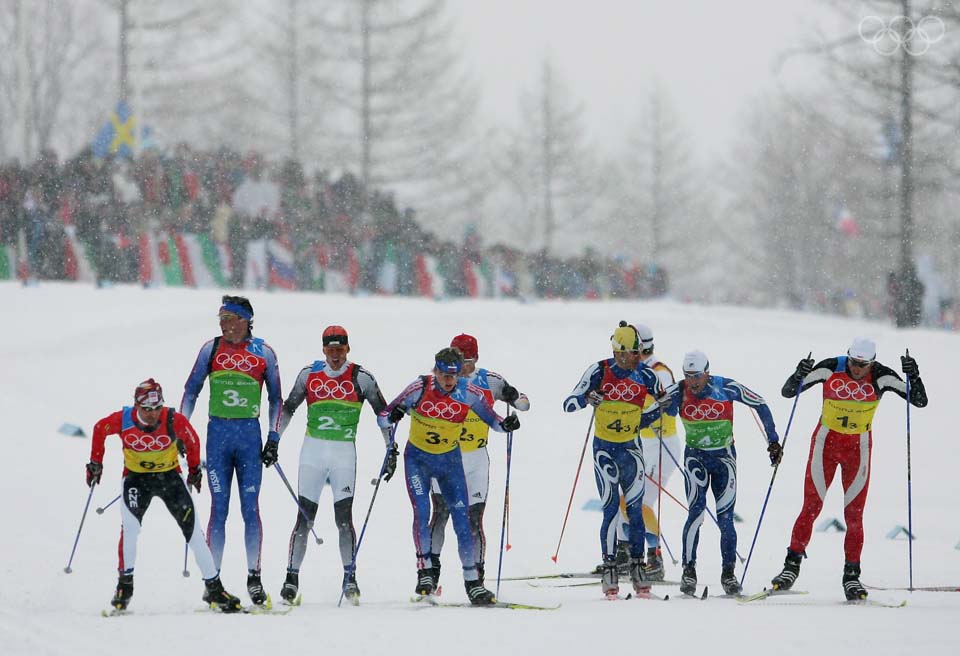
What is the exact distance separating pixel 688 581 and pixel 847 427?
1818 mm

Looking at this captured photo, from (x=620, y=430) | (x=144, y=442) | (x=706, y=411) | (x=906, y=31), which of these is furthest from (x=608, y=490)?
(x=906, y=31)

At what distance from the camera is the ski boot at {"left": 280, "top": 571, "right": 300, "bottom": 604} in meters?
9.88

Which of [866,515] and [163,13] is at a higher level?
[163,13]

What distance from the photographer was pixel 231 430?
32.8 ft

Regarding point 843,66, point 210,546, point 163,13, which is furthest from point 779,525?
Result: point 163,13

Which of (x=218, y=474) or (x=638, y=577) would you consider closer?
(x=218, y=474)

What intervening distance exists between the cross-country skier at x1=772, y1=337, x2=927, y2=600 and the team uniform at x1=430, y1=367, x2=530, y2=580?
95.3 inches

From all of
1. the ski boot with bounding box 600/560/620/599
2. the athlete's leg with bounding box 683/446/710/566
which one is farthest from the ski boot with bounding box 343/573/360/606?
the athlete's leg with bounding box 683/446/710/566

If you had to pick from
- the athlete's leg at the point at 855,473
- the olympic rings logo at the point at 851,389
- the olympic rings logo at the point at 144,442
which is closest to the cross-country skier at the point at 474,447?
the olympic rings logo at the point at 144,442

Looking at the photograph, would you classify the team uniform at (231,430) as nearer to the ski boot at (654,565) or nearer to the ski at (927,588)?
the ski boot at (654,565)

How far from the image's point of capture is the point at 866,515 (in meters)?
15.8

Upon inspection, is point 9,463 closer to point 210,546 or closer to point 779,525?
point 210,546

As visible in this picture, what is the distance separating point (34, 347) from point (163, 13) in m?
22.9

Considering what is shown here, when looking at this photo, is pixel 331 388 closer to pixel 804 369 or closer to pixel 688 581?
pixel 688 581
